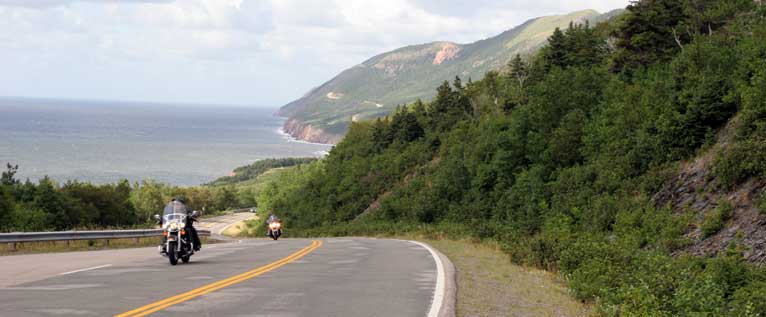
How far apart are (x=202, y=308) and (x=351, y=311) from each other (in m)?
2.09

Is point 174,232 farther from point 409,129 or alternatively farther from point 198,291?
point 409,129

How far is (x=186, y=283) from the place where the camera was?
44.4 ft

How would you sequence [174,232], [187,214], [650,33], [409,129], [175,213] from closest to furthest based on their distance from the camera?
[174,232] < [175,213] < [187,214] < [650,33] < [409,129]

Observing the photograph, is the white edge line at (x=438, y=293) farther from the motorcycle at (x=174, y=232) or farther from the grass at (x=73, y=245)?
the grass at (x=73, y=245)

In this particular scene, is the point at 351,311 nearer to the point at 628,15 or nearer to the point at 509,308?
the point at 509,308

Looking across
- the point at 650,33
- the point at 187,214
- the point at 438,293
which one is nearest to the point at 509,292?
the point at 438,293

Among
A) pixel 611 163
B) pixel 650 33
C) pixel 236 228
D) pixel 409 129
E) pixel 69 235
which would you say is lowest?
pixel 236 228

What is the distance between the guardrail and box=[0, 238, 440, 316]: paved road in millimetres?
1860

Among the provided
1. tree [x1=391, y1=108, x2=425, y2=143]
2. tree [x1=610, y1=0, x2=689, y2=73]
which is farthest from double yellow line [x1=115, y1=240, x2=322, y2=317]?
tree [x1=391, y1=108, x2=425, y2=143]

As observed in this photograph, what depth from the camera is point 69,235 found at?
978 inches

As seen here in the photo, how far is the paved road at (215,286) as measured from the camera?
34.3 ft

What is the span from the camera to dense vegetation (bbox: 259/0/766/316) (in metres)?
18.7

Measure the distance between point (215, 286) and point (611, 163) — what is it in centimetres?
3072

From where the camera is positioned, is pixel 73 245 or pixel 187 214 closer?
pixel 187 214
